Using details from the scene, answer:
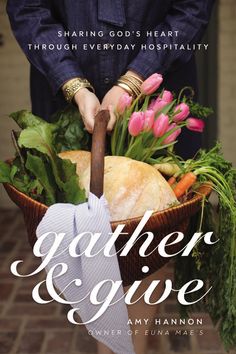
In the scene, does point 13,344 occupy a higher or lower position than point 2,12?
lower

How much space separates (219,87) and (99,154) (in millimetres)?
2958

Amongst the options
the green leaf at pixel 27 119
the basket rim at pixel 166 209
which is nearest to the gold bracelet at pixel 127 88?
the green leaf at pixel 27 119

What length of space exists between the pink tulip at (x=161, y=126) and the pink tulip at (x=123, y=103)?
96mm

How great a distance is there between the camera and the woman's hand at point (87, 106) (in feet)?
4.80

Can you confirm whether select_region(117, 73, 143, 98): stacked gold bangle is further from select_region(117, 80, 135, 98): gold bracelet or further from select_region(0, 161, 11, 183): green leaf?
select_region(0, 161, 11, 183): green leaf

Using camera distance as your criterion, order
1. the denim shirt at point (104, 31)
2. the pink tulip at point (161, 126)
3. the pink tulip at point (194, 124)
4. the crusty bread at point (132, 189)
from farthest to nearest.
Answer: the denim shirt at point (104, 31)
the pink tulip at point (194, 124)
the pink tulip at point (161, 126)
the crusty bread at point (132, 189)

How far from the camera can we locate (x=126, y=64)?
167 cm

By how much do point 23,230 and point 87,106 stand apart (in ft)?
7.61

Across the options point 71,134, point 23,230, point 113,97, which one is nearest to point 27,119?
point 71,134

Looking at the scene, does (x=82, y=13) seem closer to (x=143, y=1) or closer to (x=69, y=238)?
(x=143, y=1)

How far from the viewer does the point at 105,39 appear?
5.35 feet

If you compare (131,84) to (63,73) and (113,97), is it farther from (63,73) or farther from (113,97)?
(63,73)

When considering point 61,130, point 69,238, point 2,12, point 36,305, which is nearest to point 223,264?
point 69,238

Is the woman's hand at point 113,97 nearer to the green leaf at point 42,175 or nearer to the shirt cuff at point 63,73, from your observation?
the shirt cuff at point 63,73
